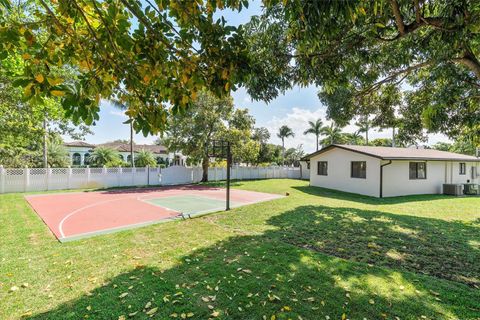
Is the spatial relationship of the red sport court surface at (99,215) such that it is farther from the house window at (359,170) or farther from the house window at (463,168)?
the house window at (463,168)

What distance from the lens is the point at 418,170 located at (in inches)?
619

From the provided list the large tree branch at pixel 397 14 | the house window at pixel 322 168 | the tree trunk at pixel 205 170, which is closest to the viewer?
the large tree branch at pixel 397 14

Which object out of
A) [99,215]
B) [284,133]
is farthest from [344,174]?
[284,133]

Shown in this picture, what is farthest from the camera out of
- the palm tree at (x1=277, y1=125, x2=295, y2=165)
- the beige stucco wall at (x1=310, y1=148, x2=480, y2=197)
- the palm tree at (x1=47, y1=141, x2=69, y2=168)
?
the palm tree at (x1=277, y1=125, x2=295, y2=165)

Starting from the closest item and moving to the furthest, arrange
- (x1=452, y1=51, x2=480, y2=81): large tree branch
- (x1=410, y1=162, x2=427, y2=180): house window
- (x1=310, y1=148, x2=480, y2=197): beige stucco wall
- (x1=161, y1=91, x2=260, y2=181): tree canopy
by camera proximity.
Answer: (x1=452, y1=51, x2=480, y2=81): large tree branch → (x1=310, y1=148, x2=480, y2=197): beige stucco wall → (x1=410, y1=162, x2=427, y2=180): house window → (x1=161, y1=91, x2=260, y2=181): tree canopy

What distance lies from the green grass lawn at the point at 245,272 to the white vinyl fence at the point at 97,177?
9.46 metres

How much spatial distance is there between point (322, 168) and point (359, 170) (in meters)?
3.44

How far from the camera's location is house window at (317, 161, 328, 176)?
18391 millimetres

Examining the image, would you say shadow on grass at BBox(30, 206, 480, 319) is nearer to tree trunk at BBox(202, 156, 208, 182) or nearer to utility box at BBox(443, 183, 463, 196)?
utility box at BBox(443, 183, 463, 196)

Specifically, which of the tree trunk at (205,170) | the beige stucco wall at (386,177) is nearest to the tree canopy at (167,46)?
the beige stucco wall at (386,177)

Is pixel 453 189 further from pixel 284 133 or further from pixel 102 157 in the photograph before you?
pixel 284 133

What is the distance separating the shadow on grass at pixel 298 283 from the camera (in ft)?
10.0

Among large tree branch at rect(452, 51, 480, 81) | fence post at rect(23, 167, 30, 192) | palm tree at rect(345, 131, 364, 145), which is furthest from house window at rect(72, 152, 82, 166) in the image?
large tree branch at rect(452, 51, 480, 81)

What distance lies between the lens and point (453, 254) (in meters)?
5.05
